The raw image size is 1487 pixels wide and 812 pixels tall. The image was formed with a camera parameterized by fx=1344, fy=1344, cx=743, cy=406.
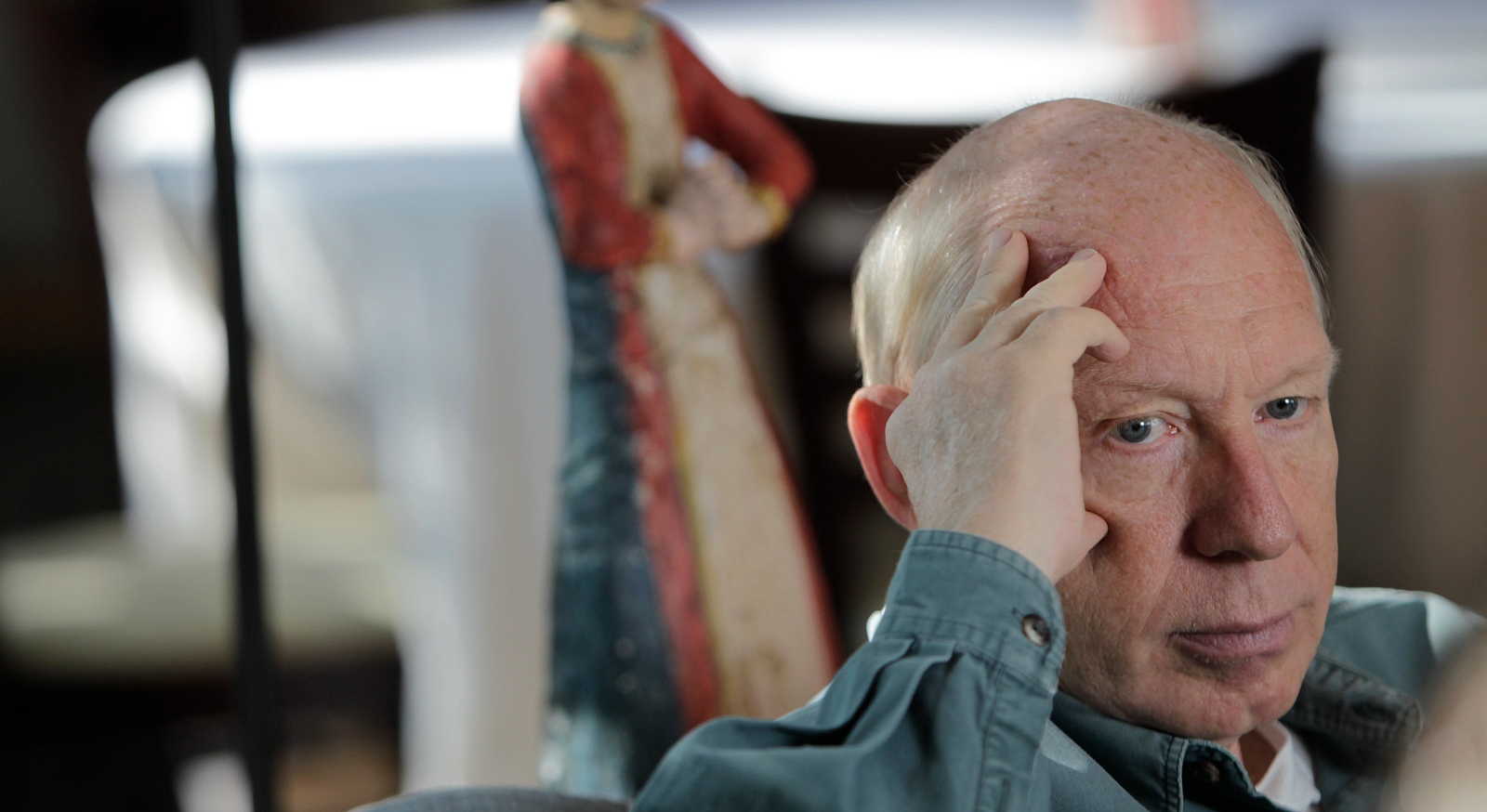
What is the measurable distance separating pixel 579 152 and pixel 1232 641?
603 mm

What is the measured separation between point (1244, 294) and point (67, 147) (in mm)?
2218

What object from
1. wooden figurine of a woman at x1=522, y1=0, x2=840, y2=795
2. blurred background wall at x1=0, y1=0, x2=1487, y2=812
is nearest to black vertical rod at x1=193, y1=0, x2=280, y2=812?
blurred background wall at x1=0, y1=0, x2=1487, y2=812

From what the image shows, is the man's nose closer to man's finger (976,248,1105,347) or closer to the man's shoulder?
man's finger (976,248,1105,347)

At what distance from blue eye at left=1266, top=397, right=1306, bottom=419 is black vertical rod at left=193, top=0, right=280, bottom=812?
33.9 inches

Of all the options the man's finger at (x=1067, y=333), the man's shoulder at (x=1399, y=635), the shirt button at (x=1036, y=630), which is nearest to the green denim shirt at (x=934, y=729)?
the shirt button at (x=1036, y=630)

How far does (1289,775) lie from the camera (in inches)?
36.3

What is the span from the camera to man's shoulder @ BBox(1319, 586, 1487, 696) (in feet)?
3.36

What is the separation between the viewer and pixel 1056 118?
836 millimetres

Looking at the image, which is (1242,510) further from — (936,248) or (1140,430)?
(936,248)

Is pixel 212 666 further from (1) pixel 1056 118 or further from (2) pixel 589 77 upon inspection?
(1) pixel 1056 118

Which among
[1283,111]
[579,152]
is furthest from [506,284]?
[1283,111]

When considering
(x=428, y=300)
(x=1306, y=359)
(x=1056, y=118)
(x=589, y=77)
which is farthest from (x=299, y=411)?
(x=1306, y=359)

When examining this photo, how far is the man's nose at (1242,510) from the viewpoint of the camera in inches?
29.3

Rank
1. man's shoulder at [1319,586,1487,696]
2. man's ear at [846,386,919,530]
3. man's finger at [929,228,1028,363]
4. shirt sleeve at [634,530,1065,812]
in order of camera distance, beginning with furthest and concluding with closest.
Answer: man's shoulder at [1319,586,1487,696], man's ear at [846,386,919,530], man's finger at [929,228,1028,363], shirt sleeve at [634,530,1065,812]
